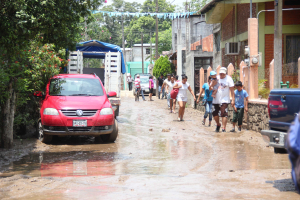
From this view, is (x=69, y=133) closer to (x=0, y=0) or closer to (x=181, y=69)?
(x=0, y=0)

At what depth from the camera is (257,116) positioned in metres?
12.4

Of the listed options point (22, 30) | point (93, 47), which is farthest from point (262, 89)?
point (93, 47)

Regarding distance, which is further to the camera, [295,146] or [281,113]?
[281,113]

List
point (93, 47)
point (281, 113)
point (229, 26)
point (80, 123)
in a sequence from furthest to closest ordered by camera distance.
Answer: point (229, 26)
point (93, 47)
point (80, 123)
point (281, 113)

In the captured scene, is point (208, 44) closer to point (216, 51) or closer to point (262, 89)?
point (216, 51)

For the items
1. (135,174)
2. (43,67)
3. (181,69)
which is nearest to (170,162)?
(135,174)

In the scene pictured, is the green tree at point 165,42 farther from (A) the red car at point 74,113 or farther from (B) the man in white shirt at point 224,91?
(A) the red car at point 74,113

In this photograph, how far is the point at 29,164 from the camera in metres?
7.79

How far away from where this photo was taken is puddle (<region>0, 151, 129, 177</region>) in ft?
22.6

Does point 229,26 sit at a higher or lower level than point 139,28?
lower

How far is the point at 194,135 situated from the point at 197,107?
10.7m

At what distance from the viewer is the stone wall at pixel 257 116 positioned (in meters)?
11.7

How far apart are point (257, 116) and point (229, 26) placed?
1042 centimetres

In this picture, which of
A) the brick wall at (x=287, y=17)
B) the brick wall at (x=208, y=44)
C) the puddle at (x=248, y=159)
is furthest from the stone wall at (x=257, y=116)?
the brick wall at (x=208, y=44)
